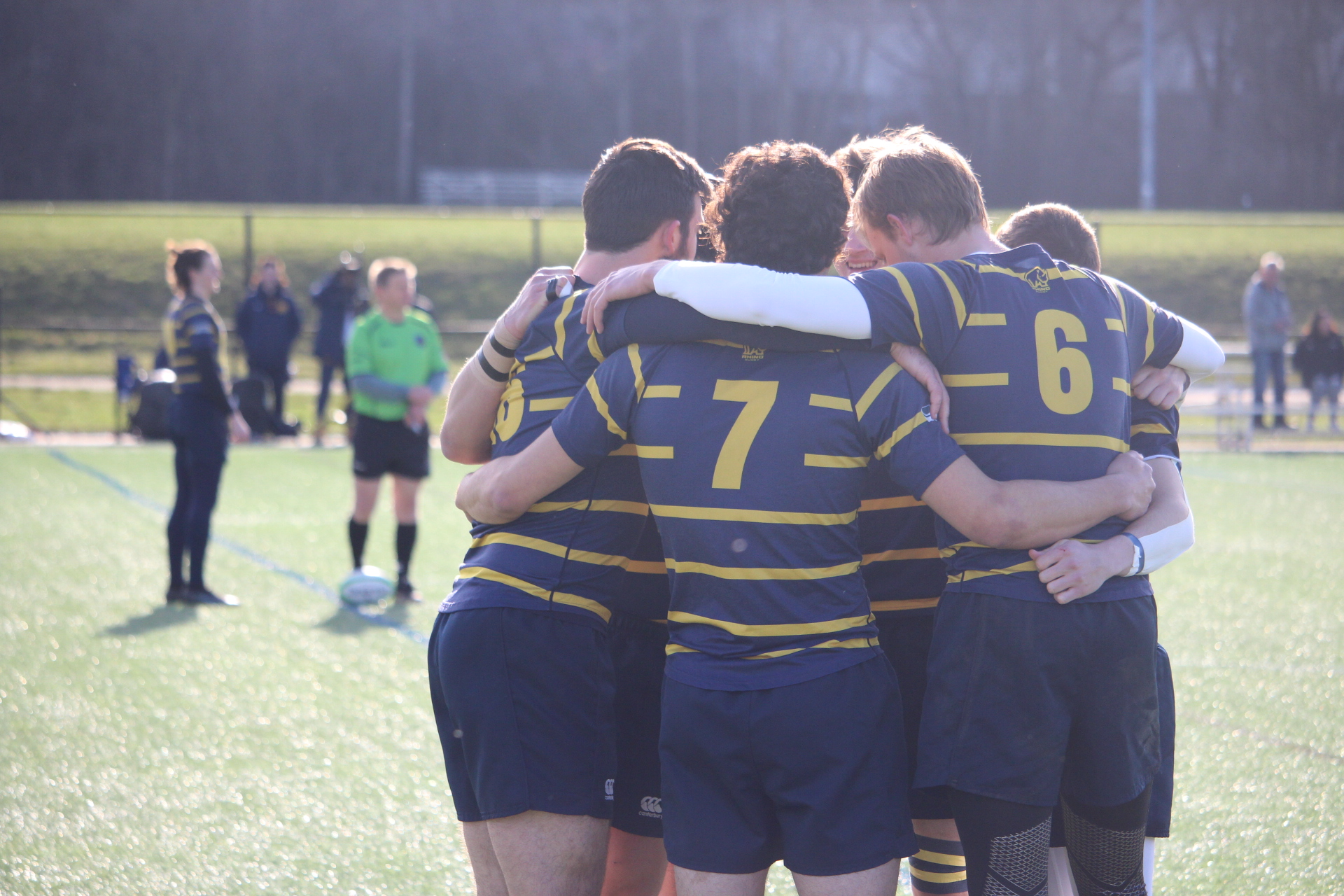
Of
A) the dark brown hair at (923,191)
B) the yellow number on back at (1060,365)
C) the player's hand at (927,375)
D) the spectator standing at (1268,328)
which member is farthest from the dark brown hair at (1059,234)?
the spectator standing at (1268,328)

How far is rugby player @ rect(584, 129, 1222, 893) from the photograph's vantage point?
2.06 m

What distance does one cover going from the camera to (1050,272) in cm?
215

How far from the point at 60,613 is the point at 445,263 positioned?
18.6 metres

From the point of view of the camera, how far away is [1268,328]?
15.1 meters

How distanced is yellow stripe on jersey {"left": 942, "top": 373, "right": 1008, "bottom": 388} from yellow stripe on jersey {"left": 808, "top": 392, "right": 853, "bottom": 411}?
0.73 ft

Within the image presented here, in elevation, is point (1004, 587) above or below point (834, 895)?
above

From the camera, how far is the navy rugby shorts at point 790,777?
77.5 inches

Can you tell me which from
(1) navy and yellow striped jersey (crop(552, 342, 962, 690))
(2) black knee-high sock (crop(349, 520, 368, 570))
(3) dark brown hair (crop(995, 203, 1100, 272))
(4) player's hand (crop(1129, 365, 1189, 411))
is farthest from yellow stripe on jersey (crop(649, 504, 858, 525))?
(2) black knee-high sock (crop(349, 520, 368, 570))

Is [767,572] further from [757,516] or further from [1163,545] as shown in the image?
[1163,545]

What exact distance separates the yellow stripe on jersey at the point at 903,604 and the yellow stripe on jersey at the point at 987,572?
0.95ft

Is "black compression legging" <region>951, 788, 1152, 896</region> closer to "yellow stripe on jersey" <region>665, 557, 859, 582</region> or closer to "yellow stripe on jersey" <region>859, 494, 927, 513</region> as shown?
"yellow stripe on jersey" <region>665, 557, 859, 582</region>

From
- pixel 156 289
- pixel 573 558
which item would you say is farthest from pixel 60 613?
pixel 156 289

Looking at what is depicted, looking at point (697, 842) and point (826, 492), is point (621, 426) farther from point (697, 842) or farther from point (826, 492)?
point (697, 842)

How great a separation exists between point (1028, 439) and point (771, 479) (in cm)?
49
